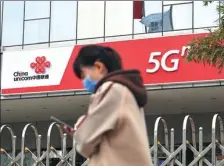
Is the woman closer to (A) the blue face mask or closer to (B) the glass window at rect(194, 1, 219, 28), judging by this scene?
(A) the blue face mask

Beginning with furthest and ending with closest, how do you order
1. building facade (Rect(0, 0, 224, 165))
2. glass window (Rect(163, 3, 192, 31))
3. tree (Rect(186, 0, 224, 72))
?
glass window (Rect(163, 3, 192, 31)), building facade (Rect(0, 0, 224, 165)), tree (Rect(186, 0, 224, 72))

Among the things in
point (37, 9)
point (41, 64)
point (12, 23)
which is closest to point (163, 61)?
point (41, 64)

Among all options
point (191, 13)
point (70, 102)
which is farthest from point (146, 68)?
point (70, 102)

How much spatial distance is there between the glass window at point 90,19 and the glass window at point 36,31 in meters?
1.35

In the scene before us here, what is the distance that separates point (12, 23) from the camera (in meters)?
20.4

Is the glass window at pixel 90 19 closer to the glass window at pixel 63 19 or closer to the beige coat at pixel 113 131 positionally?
the glass window at pixel 63 19

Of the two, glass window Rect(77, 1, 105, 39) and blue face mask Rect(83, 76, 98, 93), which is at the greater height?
glass window Rect(77, 1, 105, 39)

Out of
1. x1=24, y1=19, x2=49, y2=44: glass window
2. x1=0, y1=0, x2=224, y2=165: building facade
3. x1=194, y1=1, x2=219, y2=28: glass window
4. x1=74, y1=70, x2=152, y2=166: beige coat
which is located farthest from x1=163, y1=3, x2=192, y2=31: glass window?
x1=74, y1=70, x2=152, y2=166: beige coat

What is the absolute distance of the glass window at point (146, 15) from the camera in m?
18.0

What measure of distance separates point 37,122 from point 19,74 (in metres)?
5.58

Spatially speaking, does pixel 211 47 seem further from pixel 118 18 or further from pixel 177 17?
pixel 118 18

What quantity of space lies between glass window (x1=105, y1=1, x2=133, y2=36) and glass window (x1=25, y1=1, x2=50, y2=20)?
8.25 feet

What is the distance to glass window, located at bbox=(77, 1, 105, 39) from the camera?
743 inches

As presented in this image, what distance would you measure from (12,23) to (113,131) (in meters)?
18.1
